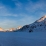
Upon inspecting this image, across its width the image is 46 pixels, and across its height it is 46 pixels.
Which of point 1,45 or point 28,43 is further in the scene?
point 28,43

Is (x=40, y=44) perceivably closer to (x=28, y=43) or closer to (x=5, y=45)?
(x=28, y=43)

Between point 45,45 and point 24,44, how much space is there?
5.58ft

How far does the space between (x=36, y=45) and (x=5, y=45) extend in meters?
2.48

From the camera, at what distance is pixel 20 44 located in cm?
1057

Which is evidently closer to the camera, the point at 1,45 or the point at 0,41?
the point at 1,45

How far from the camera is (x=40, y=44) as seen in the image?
34.6 ft

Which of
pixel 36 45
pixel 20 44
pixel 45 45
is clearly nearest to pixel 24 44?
pixel 20 44

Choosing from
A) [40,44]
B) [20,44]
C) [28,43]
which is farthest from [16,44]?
[40,44]

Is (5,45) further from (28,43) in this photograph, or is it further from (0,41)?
(28,43)

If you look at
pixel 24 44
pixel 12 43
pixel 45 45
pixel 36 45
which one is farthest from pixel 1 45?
pixel 45 45

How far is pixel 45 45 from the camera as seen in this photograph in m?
10.3

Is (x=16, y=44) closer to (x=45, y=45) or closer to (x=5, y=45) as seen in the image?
(x=5, y=45)

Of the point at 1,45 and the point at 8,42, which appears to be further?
the point at 8,42

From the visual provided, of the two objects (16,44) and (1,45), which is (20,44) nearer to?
(16,44)
